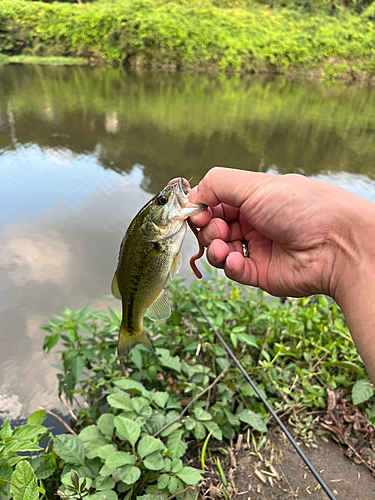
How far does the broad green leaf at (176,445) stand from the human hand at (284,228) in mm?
1009

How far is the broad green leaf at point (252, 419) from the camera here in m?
2.12

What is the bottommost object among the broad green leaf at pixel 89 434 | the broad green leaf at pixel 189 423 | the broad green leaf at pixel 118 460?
the broad green leaf at pixel 189 423

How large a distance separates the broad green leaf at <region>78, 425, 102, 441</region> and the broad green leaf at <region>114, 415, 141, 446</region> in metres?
0.26

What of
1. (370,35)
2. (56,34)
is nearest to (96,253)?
(56,34)

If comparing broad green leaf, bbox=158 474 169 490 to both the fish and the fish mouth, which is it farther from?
the fish mouth

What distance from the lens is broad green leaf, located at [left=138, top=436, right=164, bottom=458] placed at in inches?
62.2

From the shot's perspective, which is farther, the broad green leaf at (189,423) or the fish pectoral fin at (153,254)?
the broad green leaf at (189,423)

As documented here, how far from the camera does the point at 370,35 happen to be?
27781 mm

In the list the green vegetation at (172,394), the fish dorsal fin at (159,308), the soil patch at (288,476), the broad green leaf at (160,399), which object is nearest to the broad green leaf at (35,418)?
the green vegetation at (172,394)

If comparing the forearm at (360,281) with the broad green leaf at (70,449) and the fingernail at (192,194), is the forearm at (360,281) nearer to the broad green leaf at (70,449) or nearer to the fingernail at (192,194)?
the fingernail at (192,194)

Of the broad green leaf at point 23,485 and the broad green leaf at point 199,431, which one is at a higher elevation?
the broad green leaf at point 23,485

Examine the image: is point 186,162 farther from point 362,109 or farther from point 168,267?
point 362,109

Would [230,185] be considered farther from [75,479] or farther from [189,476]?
[189,476]

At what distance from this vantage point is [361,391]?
2.26 m
